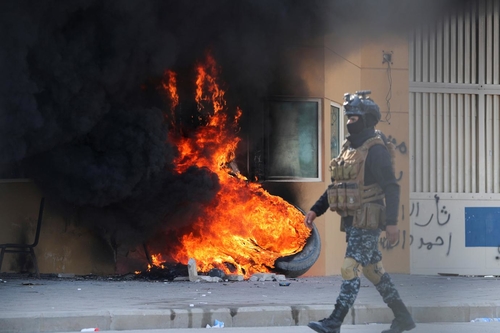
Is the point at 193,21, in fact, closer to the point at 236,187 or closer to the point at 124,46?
the point at 124,46

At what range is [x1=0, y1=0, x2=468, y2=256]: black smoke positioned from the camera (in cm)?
1095

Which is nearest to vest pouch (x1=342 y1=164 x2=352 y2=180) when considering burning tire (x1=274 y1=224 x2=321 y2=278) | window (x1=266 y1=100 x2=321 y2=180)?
burning tire (x1=274 y1=224 x2=321 y2=278)

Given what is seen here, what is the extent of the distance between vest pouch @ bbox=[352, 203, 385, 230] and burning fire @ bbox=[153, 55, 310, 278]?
5.69 meters

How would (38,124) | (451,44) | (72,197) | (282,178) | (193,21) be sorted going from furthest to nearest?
(451,44) → (282,178) → (193,21) → (72,197) → (38,124)

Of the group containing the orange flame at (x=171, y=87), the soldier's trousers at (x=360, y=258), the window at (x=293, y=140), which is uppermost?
the orange flame at (x=171, y=87)

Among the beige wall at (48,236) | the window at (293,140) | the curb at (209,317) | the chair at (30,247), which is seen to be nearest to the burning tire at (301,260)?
the window at (293,140)

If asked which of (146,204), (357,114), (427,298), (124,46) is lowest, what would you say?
(427,298)

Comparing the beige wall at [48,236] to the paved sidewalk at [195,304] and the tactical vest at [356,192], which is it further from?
the tactical vest at [356,192]

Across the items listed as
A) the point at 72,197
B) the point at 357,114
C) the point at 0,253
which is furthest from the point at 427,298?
the point at 0,253

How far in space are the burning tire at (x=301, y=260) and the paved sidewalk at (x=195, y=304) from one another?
23.4 inches

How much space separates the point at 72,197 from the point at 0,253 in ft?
4.00

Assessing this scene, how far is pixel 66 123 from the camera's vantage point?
11.4 m

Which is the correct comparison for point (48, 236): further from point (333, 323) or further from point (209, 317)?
point (333, 323)

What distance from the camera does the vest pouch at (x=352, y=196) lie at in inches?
271
